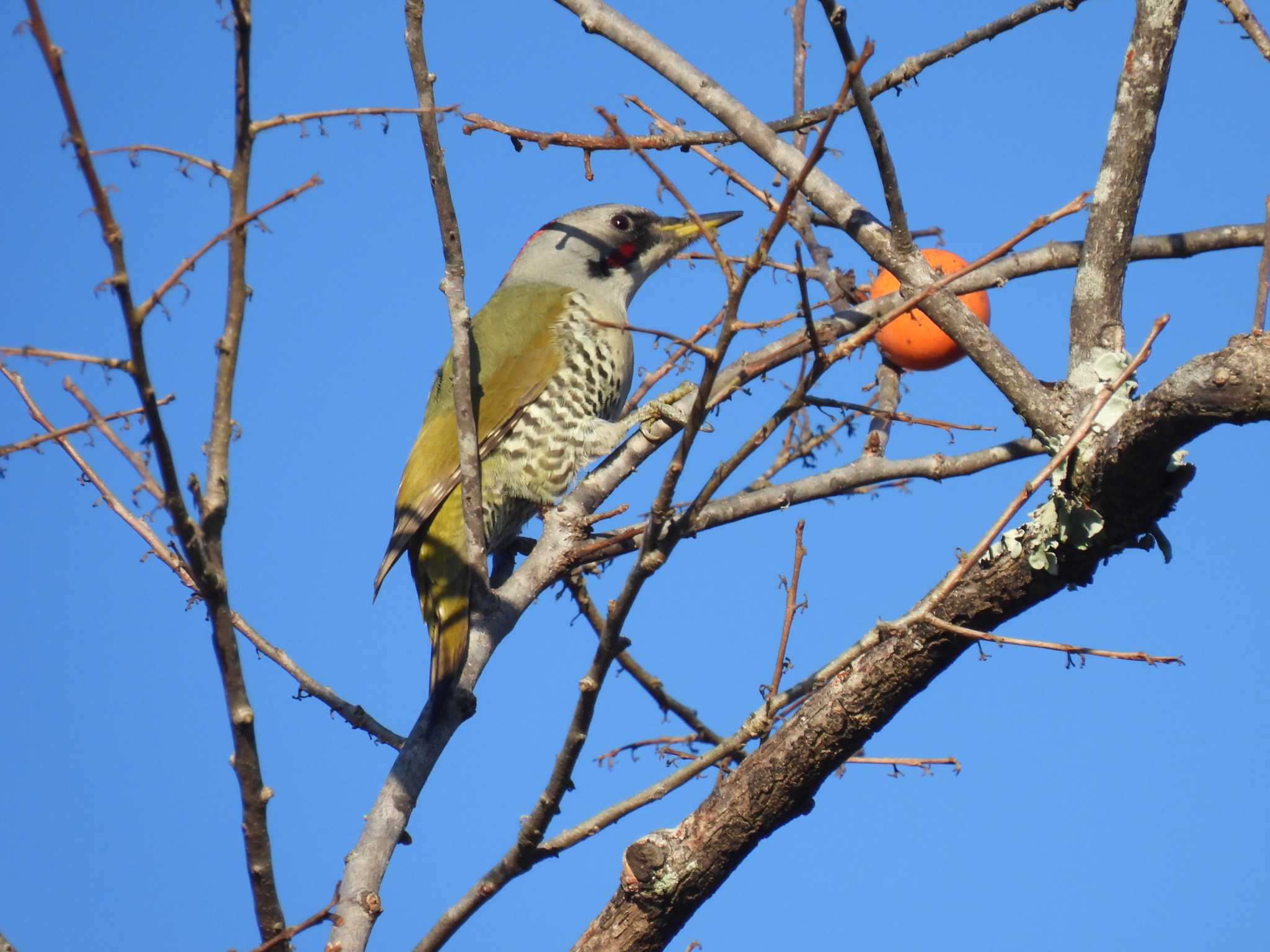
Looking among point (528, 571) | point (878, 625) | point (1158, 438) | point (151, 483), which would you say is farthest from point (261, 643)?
point (1158, 438)

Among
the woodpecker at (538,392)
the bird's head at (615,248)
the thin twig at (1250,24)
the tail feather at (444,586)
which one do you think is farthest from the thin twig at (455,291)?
the bird's head at (615,248)

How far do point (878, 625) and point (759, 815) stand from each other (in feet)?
1.99

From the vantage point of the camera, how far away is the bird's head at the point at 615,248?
6176mm

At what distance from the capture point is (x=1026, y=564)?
2.77 metres

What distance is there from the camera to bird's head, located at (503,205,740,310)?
243 inches

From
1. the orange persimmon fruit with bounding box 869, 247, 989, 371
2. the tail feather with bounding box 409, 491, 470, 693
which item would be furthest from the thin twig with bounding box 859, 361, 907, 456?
the tail feather with bounding box 409, 491, 470, 693

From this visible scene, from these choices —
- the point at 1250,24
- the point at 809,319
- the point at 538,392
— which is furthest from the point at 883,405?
the point at 809,319

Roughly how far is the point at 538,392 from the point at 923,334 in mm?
1708

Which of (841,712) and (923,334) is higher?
(923,334)

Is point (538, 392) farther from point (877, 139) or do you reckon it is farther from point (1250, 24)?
point (1250, 24)

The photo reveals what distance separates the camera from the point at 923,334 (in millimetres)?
4605

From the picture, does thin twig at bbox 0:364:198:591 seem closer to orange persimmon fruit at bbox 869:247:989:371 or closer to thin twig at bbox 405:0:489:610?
thin twig at bbox 405:0:489:610

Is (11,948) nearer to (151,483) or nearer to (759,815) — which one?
(151,483)

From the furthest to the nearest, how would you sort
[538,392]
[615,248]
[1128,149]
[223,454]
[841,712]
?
[615,248]
[538,392]
[1128,149]
[841,712]
[223,454]
